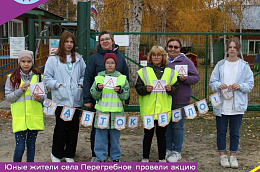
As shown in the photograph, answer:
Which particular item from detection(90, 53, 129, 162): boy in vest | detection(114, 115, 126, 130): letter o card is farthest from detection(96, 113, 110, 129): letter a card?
detection(114, 115, 126, 130): letter o card

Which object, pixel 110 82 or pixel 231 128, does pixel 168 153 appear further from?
pixel 110 82

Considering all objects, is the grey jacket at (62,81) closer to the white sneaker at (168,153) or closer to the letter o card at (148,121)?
the letter o card at (148,121)

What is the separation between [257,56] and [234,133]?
448 centimetres

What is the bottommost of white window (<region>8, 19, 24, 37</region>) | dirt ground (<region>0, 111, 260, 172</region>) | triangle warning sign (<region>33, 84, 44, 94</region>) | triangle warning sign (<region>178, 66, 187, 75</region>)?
dirt ground (<region>0, 111, 260, 172</region>)

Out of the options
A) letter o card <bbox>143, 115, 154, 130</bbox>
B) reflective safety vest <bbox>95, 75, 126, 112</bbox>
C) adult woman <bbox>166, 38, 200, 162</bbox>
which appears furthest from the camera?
adult woman <bbox>166, 38, 200, 162</bbox>

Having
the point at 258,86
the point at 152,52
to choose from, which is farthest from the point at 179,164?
the point at 258,86

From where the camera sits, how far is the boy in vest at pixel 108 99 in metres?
4.41

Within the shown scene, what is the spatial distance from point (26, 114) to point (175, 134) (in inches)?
86.9

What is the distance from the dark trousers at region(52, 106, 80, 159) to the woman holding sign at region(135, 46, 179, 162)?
3.36ft

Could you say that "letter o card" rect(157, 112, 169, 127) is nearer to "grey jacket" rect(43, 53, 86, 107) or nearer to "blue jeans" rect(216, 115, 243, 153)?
"blue jeans" rect(216, 115, 243, 153)

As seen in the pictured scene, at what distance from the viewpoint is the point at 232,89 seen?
4.74 metres

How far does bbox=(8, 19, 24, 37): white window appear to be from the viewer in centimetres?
1786

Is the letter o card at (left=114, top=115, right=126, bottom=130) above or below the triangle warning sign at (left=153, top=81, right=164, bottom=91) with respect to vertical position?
below

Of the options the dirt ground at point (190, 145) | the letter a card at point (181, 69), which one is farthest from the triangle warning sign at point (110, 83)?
the dirt ground at point (190, 145)
